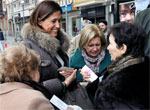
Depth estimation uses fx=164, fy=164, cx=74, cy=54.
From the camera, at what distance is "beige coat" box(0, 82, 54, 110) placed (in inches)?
43.2

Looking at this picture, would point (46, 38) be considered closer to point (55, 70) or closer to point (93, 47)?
point (55, 70)

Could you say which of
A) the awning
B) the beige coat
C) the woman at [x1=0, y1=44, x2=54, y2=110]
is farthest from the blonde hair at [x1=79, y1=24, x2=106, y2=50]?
the awning

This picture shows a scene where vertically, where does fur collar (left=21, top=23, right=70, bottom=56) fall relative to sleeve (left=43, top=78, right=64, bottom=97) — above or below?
above

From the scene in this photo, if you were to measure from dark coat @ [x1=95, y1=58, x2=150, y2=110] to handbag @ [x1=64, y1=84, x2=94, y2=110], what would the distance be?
0.46 m

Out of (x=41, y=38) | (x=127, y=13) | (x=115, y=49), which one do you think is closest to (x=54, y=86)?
(x=41, y=38)

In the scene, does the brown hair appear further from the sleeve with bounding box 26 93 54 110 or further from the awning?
the awning

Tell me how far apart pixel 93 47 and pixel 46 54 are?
0.79 metres

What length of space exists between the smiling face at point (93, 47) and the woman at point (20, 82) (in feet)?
3.34

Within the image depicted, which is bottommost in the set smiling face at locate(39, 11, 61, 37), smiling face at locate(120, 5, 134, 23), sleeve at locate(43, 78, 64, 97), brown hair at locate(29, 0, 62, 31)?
sleeve at locate(43, 78, 64, 97)

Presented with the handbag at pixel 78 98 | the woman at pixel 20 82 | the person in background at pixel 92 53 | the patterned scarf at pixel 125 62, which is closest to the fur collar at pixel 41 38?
the woman at pixel 20 82

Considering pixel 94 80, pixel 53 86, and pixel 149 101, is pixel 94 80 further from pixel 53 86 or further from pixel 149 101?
→ pixel 149 101

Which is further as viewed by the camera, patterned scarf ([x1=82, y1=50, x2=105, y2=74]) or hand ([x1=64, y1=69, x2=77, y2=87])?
patterned scarf ([x1=82, y1=50, x2=105, y2=74])

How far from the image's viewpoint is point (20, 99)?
1.11 metres

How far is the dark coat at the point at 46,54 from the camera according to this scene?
1577 millimetres
